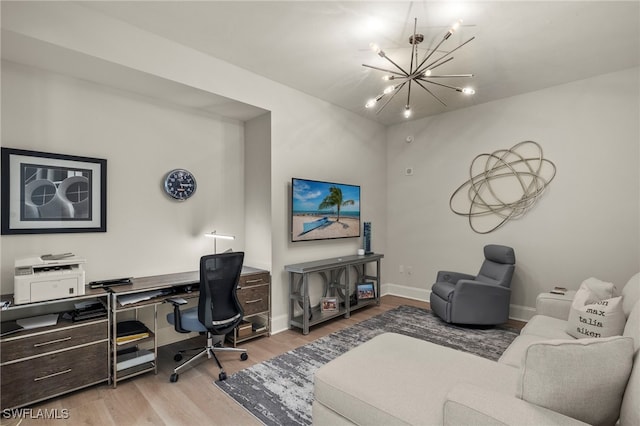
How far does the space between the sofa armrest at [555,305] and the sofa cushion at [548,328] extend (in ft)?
0.58

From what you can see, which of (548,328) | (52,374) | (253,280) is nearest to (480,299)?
(548,328)

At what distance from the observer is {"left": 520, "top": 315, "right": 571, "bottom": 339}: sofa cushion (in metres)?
2.33

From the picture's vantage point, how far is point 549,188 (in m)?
3.96

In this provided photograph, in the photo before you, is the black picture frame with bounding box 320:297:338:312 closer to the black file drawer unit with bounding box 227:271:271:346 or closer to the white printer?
the black file drawer unit with bounding box 227:271:271:346

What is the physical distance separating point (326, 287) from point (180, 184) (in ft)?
7.59

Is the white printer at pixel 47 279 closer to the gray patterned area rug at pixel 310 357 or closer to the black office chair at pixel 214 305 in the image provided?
the black office chair at pixel 214 305

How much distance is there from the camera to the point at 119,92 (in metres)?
3.05

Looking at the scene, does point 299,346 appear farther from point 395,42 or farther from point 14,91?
point 14,91

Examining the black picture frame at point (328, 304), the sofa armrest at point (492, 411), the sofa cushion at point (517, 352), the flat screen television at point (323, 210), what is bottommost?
the black picture frame at point (328, 304)

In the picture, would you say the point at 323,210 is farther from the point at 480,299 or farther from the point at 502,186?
the point at 502,186

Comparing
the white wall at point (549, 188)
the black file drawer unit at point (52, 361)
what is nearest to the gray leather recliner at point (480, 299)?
the white wall at point (549, 188)

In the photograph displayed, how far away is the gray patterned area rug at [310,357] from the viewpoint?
2242 mm

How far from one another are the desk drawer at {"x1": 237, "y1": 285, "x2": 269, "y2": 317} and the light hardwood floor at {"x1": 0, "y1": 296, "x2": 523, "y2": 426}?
20.5 inches

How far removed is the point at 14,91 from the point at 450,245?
16.9ft
